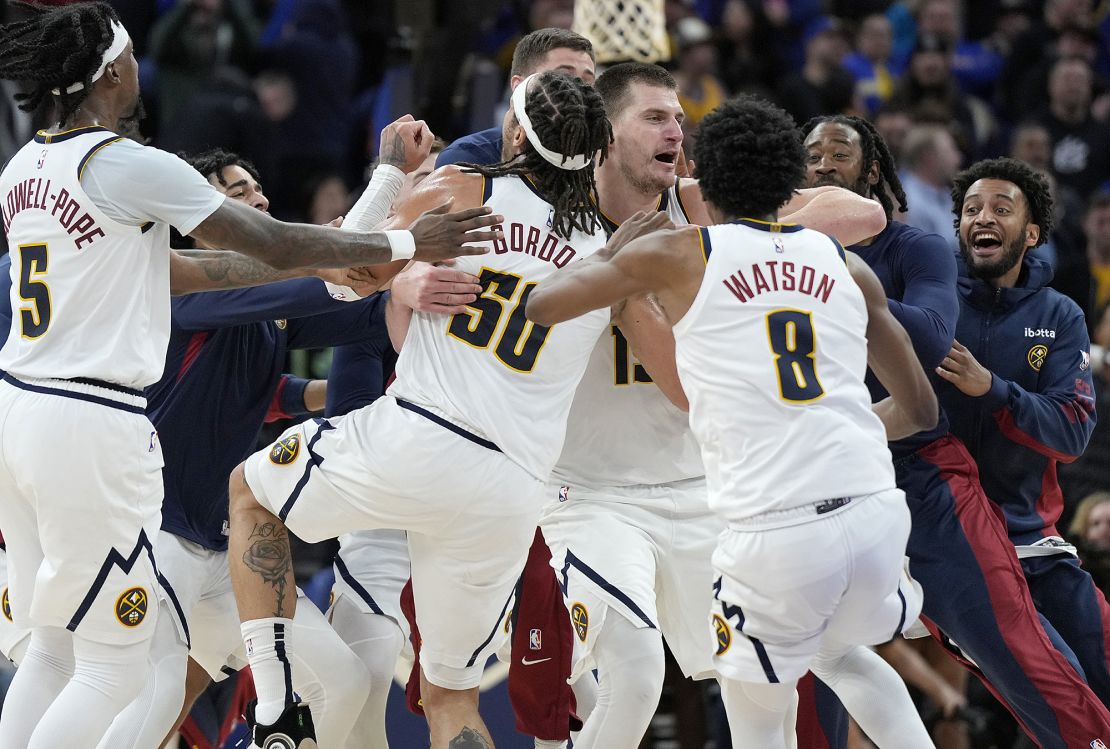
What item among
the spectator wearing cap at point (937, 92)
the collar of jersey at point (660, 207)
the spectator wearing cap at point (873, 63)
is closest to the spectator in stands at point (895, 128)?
the spectator wearing cap at point (937, 92)

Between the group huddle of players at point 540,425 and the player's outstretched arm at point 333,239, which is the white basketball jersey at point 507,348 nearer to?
the group huddle of players at point 540,425

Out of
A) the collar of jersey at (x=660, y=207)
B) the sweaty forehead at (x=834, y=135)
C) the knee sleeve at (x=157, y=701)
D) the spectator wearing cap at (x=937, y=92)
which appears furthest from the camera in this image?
the spectator wearing cap at (x=937, y=92)

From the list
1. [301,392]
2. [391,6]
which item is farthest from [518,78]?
[391,6]

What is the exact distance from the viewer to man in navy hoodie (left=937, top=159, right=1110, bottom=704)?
240 inches

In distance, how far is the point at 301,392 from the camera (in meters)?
6.70

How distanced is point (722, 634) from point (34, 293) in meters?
2.41

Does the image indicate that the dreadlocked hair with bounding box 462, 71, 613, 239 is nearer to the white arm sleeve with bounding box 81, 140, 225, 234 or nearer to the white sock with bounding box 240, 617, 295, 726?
the white arm sleeve with bounding box 81, 140, 225, 234

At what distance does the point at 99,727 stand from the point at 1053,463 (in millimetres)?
3827

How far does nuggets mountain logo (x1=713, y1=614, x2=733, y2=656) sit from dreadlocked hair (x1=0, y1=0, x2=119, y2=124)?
8.66 ft

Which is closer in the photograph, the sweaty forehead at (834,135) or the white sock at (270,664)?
the white sock at (270,664)

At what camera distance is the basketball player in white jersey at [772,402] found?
4.50 meters

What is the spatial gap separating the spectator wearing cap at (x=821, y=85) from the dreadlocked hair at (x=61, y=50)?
7.69m

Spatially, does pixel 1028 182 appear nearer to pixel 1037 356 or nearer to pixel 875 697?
pixel 1037 356

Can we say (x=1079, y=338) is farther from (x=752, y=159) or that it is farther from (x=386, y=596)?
(x=386, y=596)
